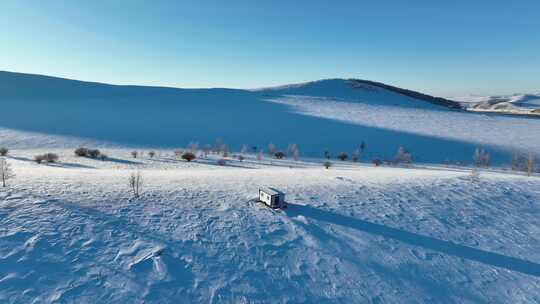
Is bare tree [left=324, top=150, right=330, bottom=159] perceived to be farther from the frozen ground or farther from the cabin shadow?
the cabin shadow

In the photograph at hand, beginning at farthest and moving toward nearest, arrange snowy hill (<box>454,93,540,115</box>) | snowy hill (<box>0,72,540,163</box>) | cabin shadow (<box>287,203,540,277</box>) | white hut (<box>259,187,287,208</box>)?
snowy hill (<box>454,93,540,115</box>), snowy hill (<box>0,72,540,163</box>), white hut (<box>259,187,287,208</box>), cabin shadow (<box>287,203,540,277</box>)

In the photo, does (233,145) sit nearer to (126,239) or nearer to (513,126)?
(126,239)

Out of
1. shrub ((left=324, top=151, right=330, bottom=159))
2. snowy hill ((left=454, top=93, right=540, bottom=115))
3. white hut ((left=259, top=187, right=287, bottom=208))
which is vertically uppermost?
snowy hill ((left=454, top=93, right=540, bottom=115))

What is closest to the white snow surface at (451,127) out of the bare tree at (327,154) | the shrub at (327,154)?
the bare tree at (327,154)

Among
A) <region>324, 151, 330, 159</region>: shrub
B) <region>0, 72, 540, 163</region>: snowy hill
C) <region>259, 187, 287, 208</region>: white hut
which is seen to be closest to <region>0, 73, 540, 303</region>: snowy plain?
<region>259, 187, 287, 208</region>: white hut

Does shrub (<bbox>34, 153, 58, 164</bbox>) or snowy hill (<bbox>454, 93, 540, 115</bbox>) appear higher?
snowy hill (<bbox>454, 93, 540, 115</bbox>)
